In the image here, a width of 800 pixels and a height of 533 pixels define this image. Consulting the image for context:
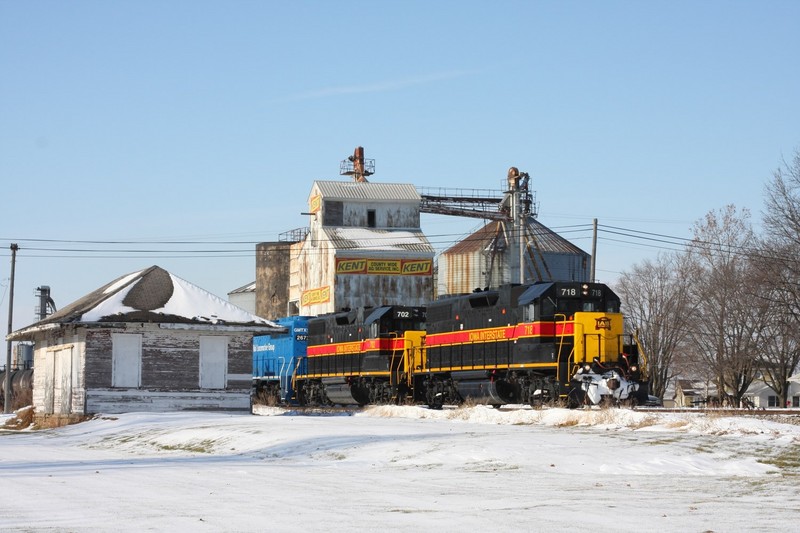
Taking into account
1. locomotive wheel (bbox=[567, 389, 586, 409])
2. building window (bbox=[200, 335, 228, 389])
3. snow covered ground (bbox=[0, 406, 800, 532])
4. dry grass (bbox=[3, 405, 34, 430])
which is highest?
building window (bbox=[200, 335, 228, 389])

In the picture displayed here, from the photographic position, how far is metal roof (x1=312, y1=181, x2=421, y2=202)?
75.1 meters

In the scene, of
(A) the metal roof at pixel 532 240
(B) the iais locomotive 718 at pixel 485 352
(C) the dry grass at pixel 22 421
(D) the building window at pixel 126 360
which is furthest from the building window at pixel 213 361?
(A) the metal roof at pixel 532 240

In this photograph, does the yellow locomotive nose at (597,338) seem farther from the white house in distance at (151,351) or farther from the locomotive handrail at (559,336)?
the white house in distance at (151,351)

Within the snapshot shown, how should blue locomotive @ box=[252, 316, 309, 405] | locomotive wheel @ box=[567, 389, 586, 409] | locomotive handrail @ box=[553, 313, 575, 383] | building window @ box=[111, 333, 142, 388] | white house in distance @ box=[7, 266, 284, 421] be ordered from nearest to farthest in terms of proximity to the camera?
locomotive wheel @ box=[567, 389, 586, 409] → locomotive handrail @ box=[553, 313, 575, 383] → white house in distance @ box=[7, 266, 284, 421] → building window @ box=[111, 333, 142, 388] → blue locomotive @ box=[252, 316, 309, 405]

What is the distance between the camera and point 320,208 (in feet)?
245

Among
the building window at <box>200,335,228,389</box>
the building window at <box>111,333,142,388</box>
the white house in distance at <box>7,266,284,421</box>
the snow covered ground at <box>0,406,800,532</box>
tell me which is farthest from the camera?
the building window at <box>200,335,228,389</box>

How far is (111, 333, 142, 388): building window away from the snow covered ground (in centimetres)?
650

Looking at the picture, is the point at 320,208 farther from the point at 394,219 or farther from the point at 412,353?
the point at 412,353

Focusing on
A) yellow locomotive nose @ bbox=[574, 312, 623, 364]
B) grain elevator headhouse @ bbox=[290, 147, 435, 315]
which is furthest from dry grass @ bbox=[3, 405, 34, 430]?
grain elevator headhouse @ bbox=[290, 147, 435, 315]

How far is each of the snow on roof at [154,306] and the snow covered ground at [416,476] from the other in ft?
21.4

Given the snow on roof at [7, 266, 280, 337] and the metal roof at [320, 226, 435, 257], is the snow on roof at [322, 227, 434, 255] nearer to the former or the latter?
the metal roof at [320, 226, 435, 257]

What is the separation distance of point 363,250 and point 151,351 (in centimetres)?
4122

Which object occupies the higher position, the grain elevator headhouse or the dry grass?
the grain elevator headhouse

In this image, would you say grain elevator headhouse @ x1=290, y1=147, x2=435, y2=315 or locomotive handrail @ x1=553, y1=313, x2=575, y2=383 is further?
grain elevator headhouse @ x1=290, y1=147, x2=435, y2=315
